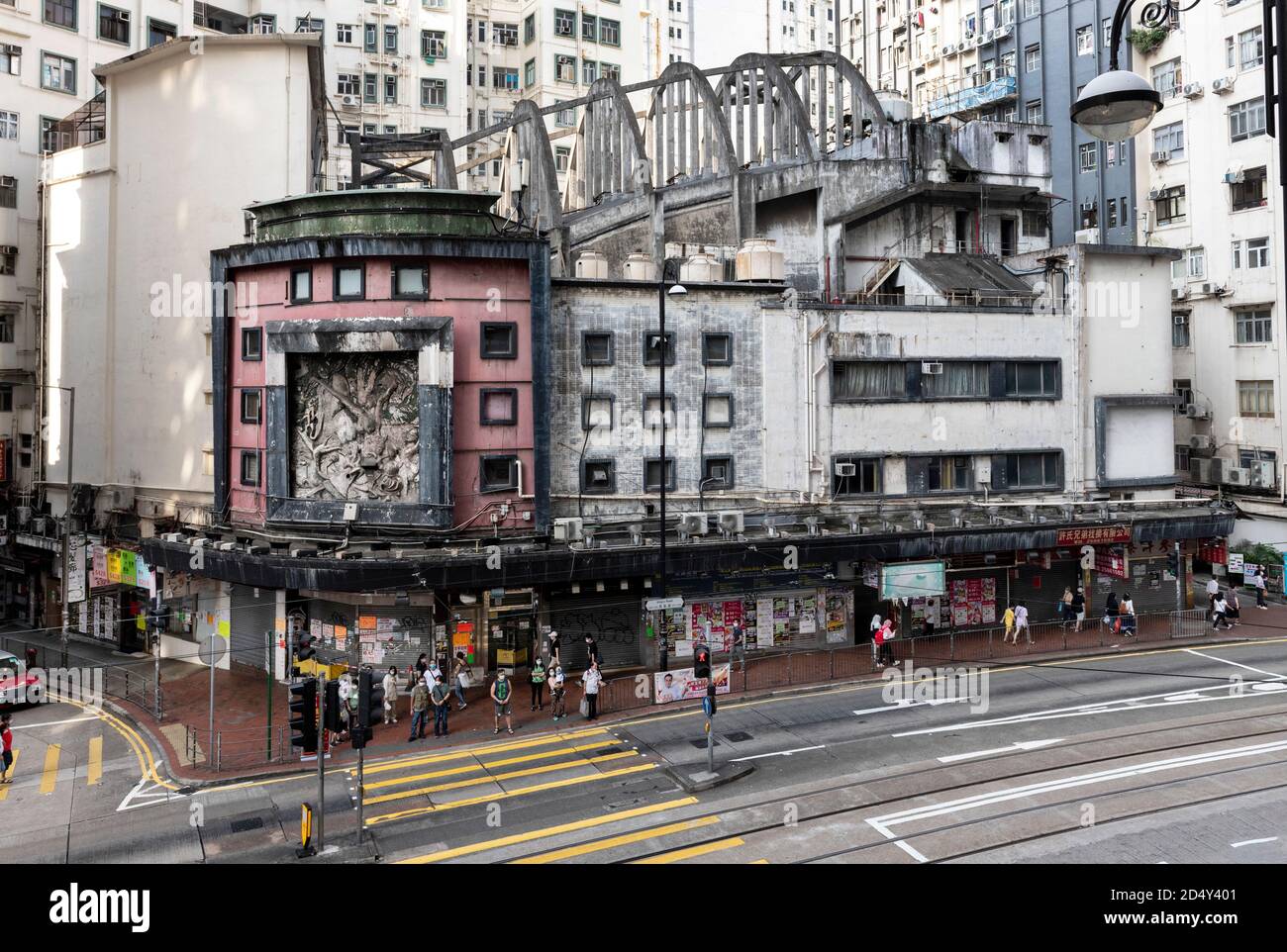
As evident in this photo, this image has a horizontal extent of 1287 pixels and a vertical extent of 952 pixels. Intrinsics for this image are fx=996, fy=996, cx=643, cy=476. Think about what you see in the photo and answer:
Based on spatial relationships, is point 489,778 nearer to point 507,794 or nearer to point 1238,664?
point 507,794

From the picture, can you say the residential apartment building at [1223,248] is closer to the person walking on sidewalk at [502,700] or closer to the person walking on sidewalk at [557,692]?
the person walking on sidewalk at [557,692]

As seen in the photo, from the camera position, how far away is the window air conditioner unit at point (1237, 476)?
152 ft

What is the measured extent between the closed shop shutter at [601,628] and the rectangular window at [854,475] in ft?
29.2

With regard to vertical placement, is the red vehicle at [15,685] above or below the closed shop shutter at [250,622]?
below

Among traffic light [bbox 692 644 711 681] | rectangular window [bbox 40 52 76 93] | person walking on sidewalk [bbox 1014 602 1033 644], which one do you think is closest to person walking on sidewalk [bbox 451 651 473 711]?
traffic light [bbox 692 644 711 681]

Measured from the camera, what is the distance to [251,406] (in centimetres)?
3503

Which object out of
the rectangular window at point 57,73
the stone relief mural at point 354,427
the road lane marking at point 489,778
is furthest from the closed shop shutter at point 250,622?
the rectangular window at point 57,73

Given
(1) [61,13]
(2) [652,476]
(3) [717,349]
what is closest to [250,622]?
(2) [652,476]

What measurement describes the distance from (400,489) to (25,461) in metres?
29.6

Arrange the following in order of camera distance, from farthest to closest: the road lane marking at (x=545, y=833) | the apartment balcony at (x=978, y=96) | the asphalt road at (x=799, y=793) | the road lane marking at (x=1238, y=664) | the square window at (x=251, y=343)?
the apartment balcony at (x=978, y=96) < the square window at (x=251, y=343) < the road lane marking at (x=1238, y=664) < the road lane marking at (x=545, y=833) < the asphalt road at (x=799, y=793)

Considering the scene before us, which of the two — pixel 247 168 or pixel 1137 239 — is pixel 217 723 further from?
pixel 1137 239

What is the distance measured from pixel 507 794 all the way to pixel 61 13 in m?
49.6

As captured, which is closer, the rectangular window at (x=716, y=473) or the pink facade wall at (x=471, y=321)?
the pink facade wall at (x=471, y=321)

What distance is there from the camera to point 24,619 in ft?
160
